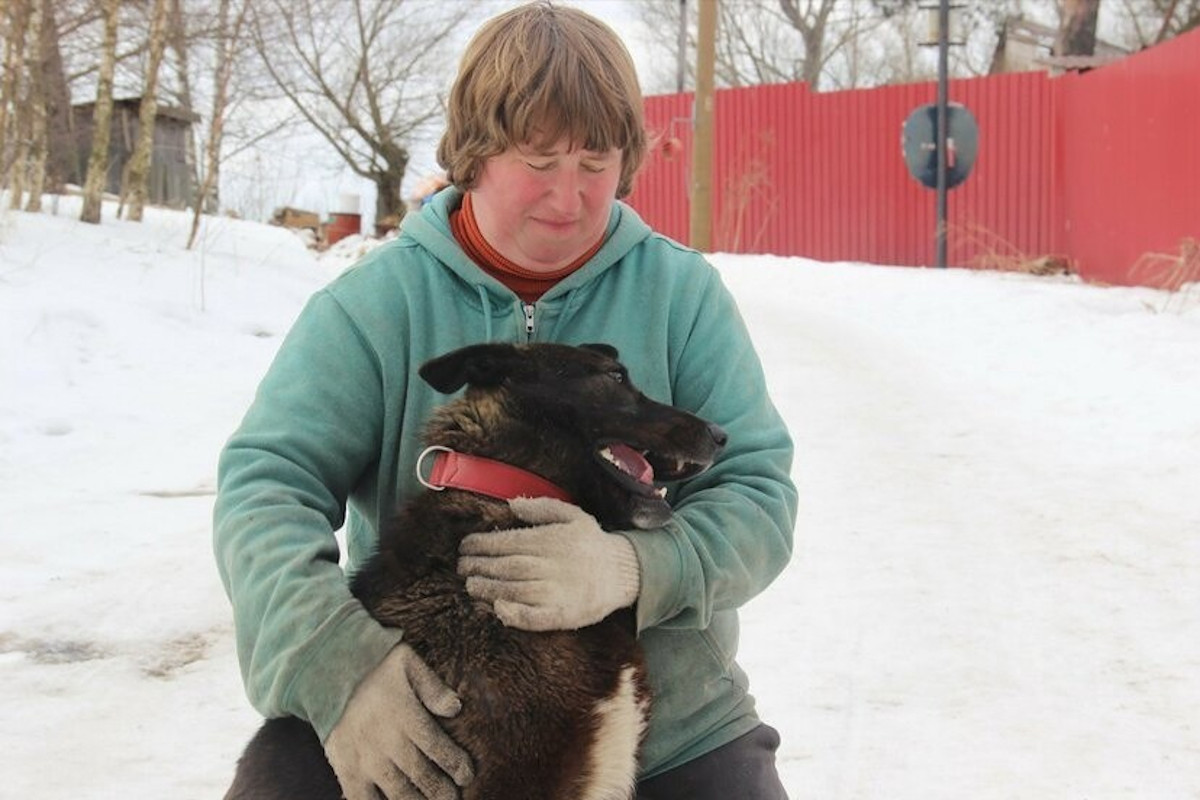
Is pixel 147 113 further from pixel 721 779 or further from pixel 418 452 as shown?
pixel 721 779

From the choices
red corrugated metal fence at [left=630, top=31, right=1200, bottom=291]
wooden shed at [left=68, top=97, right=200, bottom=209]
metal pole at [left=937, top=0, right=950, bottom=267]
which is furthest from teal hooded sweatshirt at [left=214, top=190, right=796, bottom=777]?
wooden shed at [left=68, top=97, right=200, bottom=209]

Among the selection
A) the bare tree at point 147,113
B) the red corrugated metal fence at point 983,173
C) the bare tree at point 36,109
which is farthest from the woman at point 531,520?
the bare tree at point 147,113

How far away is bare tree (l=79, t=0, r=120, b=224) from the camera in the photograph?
42.0 feet

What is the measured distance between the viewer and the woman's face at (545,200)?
92.1 inches

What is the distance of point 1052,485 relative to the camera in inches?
260

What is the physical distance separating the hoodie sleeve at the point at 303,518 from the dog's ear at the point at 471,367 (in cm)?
19

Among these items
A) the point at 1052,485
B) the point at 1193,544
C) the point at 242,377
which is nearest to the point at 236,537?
the point at 1193,544

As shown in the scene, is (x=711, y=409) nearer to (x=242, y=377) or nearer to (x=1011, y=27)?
(x=242, y=377)

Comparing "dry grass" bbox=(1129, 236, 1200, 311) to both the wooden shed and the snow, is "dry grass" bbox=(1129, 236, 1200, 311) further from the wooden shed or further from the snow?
the wooden shed

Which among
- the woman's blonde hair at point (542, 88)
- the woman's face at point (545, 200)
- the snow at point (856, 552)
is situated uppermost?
the woman's blonde hair at point (542, 88)

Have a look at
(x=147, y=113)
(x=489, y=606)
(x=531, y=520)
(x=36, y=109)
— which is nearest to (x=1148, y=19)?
(x=147, y=113)

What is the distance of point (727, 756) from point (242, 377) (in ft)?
24.3

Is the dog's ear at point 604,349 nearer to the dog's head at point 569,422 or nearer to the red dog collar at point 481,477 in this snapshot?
the dog's head at point 569,422

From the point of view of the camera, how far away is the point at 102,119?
13.5 meters
